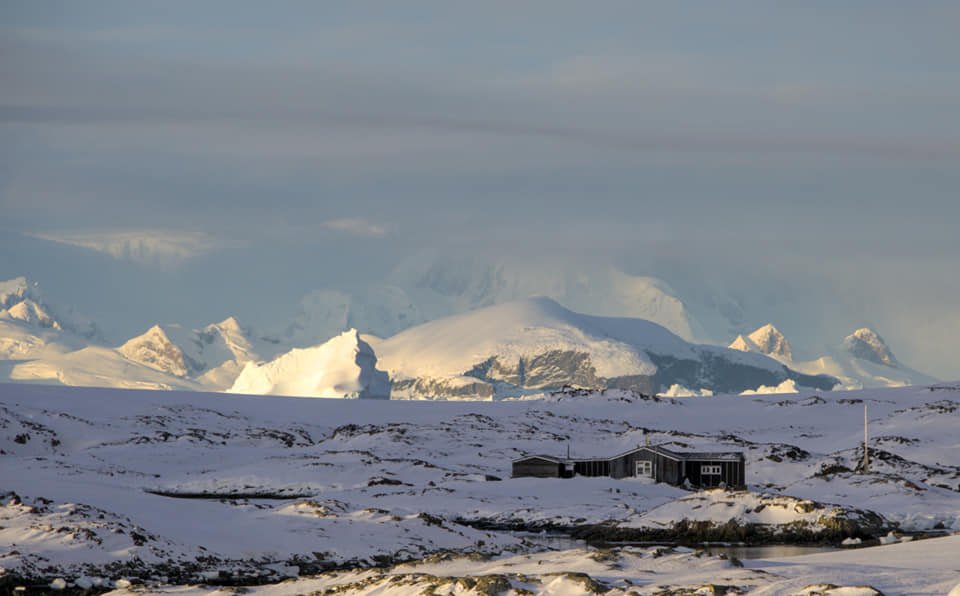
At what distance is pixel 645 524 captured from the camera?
86.1m

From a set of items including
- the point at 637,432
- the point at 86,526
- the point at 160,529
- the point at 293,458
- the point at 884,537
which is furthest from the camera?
the point at 637,432

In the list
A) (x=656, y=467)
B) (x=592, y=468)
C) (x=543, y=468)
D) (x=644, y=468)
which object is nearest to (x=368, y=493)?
(x=543, y=468)

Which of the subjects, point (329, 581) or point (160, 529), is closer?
point (329, 581)

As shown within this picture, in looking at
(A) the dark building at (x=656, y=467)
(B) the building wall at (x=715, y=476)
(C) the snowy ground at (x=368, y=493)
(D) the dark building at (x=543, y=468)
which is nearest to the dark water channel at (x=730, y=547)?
(C) the snowy ground at (x=368, y=493)

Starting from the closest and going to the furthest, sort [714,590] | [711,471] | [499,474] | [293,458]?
1. [714,590]
2. [711,471]
3. [499,474]
4. [293,458]

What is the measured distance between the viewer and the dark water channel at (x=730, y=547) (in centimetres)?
7194

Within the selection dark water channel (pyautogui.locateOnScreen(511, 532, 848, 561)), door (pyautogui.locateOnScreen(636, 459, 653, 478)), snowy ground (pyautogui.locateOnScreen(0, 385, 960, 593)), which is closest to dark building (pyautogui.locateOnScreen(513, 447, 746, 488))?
door (pyautogui.locateOnScreen(636, 459, 653, 478))

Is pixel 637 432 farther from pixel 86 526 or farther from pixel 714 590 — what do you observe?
pixel 714 590

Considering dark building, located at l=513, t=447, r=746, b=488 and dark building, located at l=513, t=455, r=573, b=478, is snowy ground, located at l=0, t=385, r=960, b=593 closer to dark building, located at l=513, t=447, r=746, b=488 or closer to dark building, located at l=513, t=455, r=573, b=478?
dark building, located at l=513, t=455, r=573, b=478

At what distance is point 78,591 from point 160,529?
1291 cm

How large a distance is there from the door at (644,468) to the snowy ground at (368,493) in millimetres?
4721

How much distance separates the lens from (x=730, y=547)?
78.1 m

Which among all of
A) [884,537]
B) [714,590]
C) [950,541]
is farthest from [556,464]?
[714,590]

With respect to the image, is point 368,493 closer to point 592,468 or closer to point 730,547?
point 592,468
